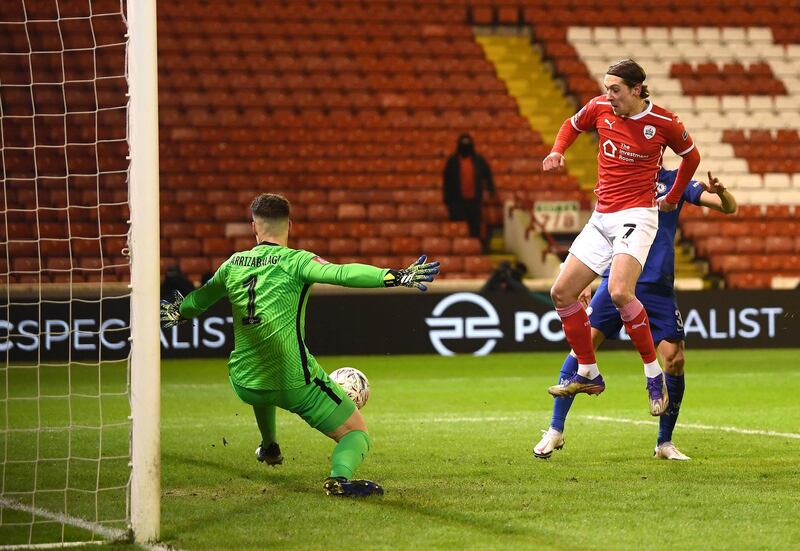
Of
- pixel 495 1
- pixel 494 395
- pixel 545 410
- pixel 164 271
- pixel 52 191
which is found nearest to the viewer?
pixel 545 410

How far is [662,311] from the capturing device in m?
7.07

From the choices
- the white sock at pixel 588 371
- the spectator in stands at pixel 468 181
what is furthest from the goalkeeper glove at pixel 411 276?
the spectator in stands at pixel 468 181

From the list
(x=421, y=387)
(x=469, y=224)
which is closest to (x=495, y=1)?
(x=469, y=224)

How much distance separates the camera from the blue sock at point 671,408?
701 centimetres

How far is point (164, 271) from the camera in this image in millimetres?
16469

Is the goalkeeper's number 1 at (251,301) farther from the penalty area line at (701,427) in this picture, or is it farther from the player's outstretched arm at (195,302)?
the penalty area line at (701,427)

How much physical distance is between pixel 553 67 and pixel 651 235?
15986 millimetres

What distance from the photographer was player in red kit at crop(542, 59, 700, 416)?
6.50 metres

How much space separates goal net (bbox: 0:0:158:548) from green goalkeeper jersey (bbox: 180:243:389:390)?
Result: 0.54 m

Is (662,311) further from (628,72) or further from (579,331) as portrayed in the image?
(628,72)

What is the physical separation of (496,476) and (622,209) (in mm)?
1611

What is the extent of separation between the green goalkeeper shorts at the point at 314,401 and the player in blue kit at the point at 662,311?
1676 millimetres

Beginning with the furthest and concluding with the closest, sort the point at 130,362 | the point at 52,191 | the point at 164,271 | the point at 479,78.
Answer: the point at 479,78
the point at 52,191
the point at 164,271
the point at 130,362

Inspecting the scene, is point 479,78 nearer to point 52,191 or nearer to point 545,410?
point 52,191
